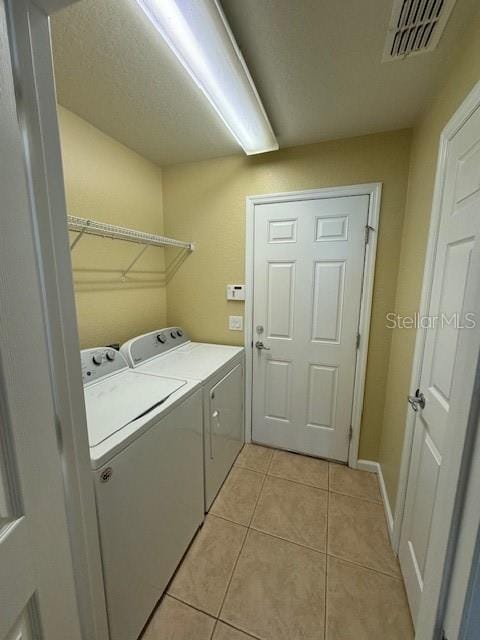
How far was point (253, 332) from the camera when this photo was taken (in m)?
2.24

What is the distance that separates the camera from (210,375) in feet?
5.29

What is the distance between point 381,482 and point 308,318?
1.30 m

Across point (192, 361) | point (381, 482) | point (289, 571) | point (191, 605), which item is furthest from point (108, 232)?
point (381, 482)

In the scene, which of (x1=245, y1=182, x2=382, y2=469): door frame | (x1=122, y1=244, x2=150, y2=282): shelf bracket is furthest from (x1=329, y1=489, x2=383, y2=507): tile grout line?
(x1=122, y1=244, x2=150, y2=282): shelf bracket

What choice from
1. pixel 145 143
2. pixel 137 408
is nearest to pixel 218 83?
pixel 145 143

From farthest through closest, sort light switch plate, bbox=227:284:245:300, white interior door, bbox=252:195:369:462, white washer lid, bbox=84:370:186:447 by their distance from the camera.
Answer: light switch plate, bbox=227:284:245:300
white interior door, bbox=252:195:369:462
white washer lid, bbox=84:370:186:447

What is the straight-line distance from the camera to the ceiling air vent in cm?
93

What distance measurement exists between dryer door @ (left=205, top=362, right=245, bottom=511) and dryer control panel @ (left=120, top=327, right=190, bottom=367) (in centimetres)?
54

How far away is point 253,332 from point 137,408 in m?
1.25

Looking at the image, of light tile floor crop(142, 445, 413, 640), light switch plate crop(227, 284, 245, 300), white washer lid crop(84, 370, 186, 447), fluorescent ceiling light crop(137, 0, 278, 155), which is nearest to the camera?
fluorescent ceiling light crop(137, 0, 278, 155)

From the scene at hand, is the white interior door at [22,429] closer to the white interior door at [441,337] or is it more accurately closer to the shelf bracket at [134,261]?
the white interior door at [441,337]

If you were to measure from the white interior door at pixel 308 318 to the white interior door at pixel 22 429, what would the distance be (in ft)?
5.69

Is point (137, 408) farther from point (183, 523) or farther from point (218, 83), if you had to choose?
point (218, 83)

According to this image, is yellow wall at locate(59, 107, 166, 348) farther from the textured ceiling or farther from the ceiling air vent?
the ceiling air vent
